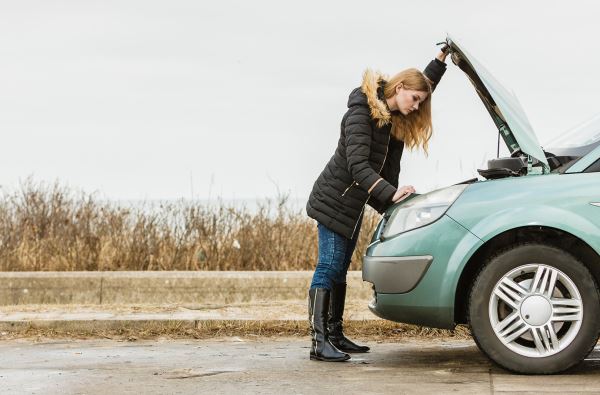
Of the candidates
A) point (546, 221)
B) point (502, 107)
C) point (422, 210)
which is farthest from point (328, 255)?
point (546, 221)

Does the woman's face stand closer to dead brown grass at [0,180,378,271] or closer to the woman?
the woman

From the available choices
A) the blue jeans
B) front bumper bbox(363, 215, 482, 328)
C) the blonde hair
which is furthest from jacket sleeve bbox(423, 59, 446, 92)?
front bumper bbox(363, 215, 482, 328)

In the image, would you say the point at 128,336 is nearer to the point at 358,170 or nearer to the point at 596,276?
the point at 358,170

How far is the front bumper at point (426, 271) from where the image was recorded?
621 centimetres

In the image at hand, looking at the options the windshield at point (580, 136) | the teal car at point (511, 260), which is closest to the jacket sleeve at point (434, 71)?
the windshield at point (580, 136)

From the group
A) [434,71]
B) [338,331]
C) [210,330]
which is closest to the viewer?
[434,71]

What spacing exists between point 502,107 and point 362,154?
88cm

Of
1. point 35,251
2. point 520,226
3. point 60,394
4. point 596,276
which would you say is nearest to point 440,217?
point 520,226

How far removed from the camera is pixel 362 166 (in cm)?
670

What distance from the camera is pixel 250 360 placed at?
7070 millimetres

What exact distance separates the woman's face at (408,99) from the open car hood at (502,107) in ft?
1.16

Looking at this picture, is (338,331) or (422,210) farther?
(338,331)

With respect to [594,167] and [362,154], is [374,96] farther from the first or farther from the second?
[594,167]

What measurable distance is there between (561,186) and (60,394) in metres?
2.90
